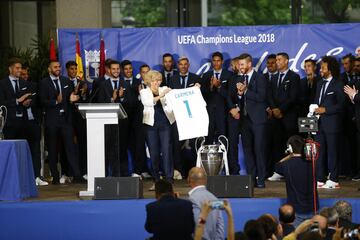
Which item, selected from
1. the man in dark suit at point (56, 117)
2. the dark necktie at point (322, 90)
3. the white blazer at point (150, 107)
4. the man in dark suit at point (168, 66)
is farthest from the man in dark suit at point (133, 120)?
the dark necktie at point (322, 90)

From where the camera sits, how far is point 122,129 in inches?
595

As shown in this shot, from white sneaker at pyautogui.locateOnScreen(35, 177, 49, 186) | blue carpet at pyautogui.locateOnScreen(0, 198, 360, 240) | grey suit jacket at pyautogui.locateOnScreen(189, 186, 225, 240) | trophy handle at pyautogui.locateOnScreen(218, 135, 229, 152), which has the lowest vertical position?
blue carpet at pyautogui.locateOnScreen(0, 198, 360, 240)

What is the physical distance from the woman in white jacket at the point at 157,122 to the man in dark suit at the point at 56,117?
1534 millimetres

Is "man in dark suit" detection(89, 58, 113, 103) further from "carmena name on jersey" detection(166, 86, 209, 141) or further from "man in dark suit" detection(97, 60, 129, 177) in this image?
"carmena name on jersey" detection(166, 86, 209, 141)

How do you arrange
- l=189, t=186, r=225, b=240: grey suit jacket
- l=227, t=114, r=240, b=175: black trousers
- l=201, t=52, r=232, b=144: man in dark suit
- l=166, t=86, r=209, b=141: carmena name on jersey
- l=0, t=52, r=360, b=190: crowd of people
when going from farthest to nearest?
1. l=201, t=52, r=232, b=144: man in dark suit
2. l=227, t=114, r=240, b=175: black trousers
3. l=0, t=52, r=360, b=190: crowd of people
4. l=166, t=86, r=209, b=141: carmena name on jersey
5. l=189, t=186, r=225, b=240: grey suit jacket

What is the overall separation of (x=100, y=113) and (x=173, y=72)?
257cm

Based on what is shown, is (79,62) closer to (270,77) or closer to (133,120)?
(133,120)

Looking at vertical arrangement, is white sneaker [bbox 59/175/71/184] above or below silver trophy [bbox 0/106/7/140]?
below

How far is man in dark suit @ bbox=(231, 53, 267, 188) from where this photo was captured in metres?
13.7

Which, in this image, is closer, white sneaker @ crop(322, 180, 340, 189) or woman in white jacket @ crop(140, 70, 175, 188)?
Answer: white sneaker @ crop(322, 180, 340, 189)

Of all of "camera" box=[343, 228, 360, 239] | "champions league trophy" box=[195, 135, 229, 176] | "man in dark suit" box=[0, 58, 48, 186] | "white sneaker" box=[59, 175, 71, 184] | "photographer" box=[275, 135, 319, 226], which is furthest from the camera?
"white sneaker" box=[59, 175, 71, 184]

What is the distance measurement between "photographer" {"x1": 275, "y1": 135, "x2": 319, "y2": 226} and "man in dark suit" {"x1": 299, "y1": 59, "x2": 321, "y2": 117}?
3553 mm

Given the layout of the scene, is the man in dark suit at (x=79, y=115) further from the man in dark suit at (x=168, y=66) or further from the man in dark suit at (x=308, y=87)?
the man in dark suit at (x=308, y=87)

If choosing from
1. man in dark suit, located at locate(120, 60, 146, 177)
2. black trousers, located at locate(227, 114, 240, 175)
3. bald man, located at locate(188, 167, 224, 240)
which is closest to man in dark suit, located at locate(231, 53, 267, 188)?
black trousers, located at locate(227, 114, 240, 175)
